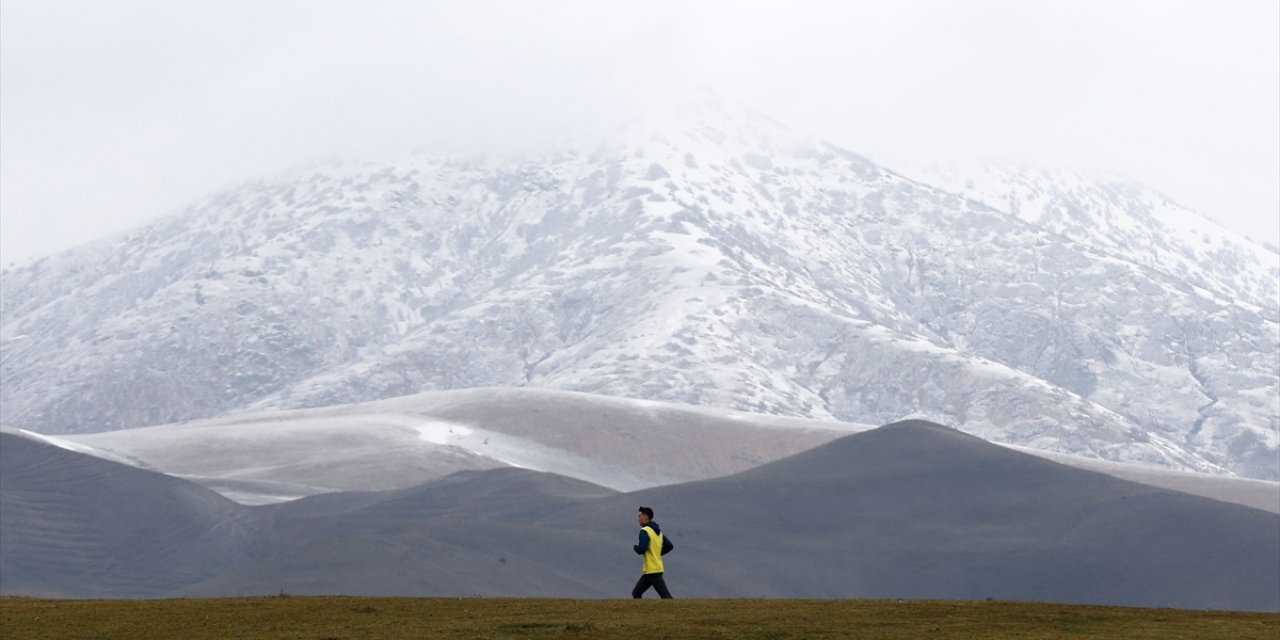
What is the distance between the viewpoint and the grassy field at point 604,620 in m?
44.2

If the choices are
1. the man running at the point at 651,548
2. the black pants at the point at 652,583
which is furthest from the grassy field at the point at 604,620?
the man running at the point at 651,548

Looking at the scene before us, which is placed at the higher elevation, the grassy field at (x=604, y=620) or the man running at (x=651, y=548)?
the man running at (x=651, y=548)

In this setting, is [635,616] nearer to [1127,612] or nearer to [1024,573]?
[1127,612]

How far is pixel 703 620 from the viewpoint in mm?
46375

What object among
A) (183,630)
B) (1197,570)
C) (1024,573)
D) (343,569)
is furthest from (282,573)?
(183,630)

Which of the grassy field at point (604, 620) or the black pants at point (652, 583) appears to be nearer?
the grassy field at point (604, 620)

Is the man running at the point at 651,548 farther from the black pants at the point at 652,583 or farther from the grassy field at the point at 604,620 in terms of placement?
the grassy field at the point at 604,620

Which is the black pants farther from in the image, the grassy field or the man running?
the grassy field

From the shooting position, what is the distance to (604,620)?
46.3 metres

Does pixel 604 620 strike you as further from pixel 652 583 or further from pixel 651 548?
pixel 651 548

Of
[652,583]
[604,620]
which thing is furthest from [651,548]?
[604,620]

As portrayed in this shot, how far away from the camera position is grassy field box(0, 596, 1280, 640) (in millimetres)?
44250

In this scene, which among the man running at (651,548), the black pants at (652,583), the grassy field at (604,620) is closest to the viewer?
the grassy field at (604,620)

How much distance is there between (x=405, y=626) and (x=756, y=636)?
8.46 meters
